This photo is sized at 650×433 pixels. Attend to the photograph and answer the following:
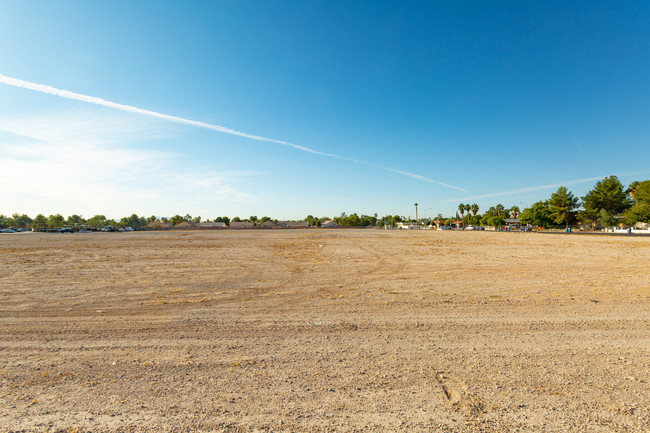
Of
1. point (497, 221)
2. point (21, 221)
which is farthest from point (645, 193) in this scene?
point (21, 221)

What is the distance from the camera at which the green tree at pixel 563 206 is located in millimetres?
106000

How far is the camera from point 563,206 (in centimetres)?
10688

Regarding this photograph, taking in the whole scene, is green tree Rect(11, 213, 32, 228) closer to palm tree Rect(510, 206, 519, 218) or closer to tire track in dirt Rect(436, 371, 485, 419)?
tire track in dirt Rect(436, 371, 485, 419)

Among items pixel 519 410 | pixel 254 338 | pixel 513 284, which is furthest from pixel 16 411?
pixel 513 284

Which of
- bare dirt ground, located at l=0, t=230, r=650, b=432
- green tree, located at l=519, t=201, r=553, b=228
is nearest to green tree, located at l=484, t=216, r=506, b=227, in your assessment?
green tree, located at l=519, t=201, r=553, b=228

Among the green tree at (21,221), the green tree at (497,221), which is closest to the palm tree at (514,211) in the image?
the green tree at (497,221)

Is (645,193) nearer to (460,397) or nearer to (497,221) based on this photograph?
(497,221)

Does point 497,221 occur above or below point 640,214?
below

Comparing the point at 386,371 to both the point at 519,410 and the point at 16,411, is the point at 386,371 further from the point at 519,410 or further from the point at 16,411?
the point at 16,411

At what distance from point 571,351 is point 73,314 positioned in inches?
441

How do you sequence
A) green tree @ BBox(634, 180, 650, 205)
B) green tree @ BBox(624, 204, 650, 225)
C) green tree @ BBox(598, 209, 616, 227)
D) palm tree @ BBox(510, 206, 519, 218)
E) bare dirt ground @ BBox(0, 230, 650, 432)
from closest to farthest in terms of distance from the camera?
1. bare dirt ground @ BBox(0, 230, 650, 432)
2. green tree @ BBox(634, 180, 650, 205)
3. green tree @ BBox(624, 204, 650, 225)
4. green tree @ BBox(598, 209, 616, 227)
5. palm tree @ BBox(510, 206, 519, 218)

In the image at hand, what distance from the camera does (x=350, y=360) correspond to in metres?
4.98

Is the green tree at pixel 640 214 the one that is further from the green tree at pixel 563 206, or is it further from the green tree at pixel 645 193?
the green tree at pixel 563 206

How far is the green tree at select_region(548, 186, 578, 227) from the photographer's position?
106000mm
